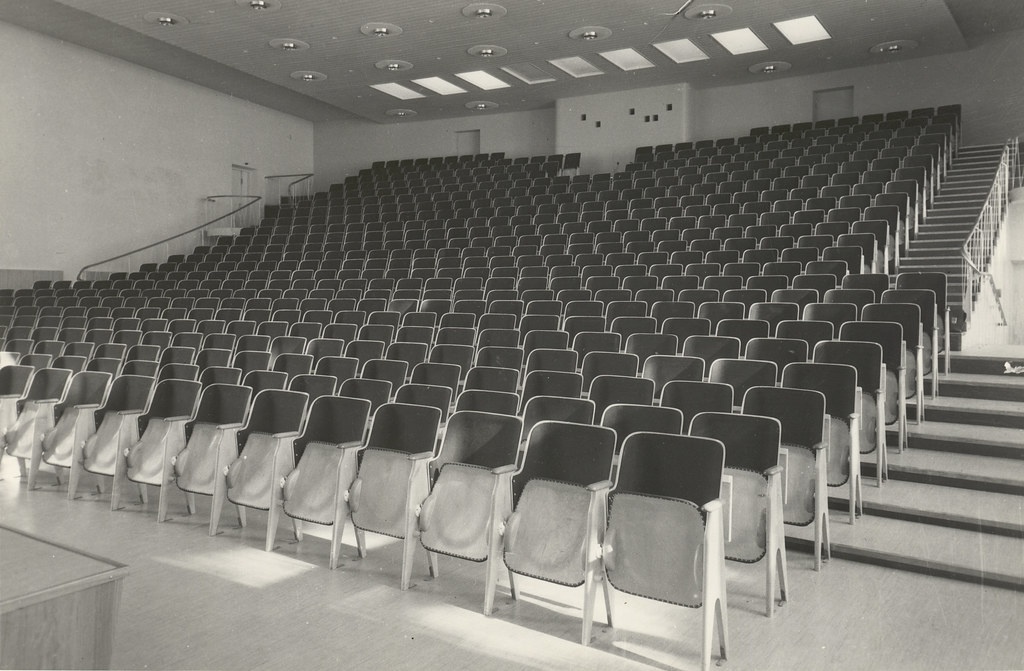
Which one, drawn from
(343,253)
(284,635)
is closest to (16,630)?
(284,635)

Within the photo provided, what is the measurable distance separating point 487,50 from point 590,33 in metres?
1.42

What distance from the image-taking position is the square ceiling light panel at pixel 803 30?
9297 millimetres

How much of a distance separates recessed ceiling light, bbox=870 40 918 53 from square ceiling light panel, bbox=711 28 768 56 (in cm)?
142

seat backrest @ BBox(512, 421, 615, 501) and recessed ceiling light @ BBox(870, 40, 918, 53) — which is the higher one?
recessed ceiling light @ BBox(870, 40, 918, 53)

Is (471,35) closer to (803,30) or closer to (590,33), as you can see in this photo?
(590,33)

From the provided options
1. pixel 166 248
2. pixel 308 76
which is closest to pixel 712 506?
pixel 308 76

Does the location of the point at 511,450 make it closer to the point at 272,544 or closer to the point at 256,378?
the point at 272,544

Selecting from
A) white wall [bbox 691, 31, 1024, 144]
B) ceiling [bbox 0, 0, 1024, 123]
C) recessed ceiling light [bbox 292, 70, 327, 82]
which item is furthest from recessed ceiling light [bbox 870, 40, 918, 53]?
recessed ceiling light [bbox 292, 70, 327, 82]

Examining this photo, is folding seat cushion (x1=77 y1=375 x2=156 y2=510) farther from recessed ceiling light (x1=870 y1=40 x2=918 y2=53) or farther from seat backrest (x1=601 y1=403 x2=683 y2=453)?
recessed ceiling light (x1=870 y1=40 x2=918 y2=53)

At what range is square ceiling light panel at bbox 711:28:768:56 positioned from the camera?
972 centimetres

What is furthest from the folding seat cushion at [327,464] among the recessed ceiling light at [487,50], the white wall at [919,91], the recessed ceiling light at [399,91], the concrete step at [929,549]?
the white wall at [919,91]

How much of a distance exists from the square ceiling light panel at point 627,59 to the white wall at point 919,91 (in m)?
1.67

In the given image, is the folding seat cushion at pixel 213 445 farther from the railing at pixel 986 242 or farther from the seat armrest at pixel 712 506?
the railing at pixel 986 242

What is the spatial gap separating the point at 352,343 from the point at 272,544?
6.92ft
